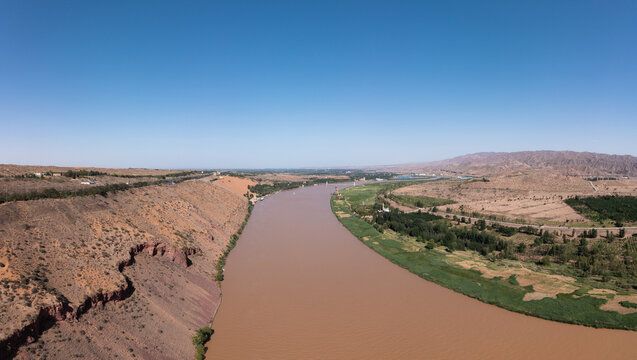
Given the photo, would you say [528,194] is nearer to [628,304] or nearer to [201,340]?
[628,304]

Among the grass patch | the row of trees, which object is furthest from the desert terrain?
the grass patch

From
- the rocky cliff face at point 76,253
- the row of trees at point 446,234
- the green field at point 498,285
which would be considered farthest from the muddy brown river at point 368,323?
the row of trees at point 446,234

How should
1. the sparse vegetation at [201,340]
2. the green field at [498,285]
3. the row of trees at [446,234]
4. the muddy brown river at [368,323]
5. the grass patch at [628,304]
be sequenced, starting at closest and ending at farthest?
1. the sparse vegetation at [201,340]
2. the muddy brown river at [368,323]
3. the green field at [498,285]
4. the grass patch at [628,304]
5. the row of trees at [446,234]

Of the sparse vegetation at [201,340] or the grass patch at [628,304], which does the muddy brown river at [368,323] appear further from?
the grass patch at [628,304]

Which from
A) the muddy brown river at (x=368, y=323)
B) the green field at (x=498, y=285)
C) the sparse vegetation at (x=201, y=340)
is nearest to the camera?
the sparse vegetation at (x=201, y=340)

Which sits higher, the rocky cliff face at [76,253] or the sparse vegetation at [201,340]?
the rocky cliff face at [76,253]
